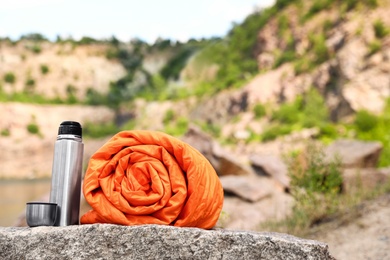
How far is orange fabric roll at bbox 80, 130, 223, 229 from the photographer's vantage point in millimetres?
2291

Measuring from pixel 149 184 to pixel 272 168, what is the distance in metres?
8.34

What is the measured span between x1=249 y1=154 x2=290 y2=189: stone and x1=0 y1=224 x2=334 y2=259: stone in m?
7.71

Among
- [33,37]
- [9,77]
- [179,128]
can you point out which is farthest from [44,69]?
[179,128]

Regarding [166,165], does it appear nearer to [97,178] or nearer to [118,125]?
[97,178]

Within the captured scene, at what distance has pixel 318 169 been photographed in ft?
20.0

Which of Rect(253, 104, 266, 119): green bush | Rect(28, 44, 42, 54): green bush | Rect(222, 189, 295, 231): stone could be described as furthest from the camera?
Rect(28, 44, 42, 54): green bush

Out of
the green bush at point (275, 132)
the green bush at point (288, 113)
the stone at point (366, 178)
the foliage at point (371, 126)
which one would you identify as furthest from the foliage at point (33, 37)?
the stone at point (366, 178)

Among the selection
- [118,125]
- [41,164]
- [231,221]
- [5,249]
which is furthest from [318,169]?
[118,125]

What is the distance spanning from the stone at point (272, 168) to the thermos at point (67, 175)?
25.4 ft

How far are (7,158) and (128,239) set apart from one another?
3826 centimetres

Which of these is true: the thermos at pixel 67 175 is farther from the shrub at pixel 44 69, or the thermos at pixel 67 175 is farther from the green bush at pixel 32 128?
the shrub at pixel 44 69

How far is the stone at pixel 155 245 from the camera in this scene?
217cm

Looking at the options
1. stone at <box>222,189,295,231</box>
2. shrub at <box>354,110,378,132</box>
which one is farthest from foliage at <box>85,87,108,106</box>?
stone at <box>222,189,295,231</box>

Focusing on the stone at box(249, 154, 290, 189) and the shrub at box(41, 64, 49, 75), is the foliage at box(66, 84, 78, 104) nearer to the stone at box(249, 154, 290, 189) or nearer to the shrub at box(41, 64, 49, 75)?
the shrub at box(41, 64, 49, 75)
